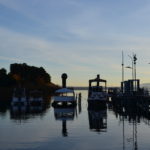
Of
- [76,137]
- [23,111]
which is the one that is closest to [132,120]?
[76,137]

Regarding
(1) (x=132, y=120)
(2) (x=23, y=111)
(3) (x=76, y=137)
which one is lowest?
(3) (x=76, y=137)

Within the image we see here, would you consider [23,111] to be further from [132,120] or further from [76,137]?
[76,137]

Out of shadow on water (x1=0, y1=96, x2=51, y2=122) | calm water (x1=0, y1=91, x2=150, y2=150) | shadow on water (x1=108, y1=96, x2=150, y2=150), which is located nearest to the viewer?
calm water (x1=0, y1=91, x2=150, y2=150)

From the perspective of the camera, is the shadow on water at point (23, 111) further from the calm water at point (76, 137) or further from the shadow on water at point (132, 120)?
the shadow on water at point (132, 120)

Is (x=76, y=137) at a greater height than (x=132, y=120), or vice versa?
(x=132, y=120)

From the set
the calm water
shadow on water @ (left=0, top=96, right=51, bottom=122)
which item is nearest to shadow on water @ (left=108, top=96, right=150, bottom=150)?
the calm water

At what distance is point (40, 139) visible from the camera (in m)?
35.3

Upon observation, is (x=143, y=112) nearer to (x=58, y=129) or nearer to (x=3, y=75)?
(x=58, y=129)

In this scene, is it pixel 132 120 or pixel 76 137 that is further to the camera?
pixel 132 120

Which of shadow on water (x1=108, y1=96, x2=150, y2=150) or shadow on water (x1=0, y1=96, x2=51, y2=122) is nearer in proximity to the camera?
shadow on water (x1=108, y1=96, x2=150, y2=150)

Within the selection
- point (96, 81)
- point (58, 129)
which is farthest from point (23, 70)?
point (58, 129)

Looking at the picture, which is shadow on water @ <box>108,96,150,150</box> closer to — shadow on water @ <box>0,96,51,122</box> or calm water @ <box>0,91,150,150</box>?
calm water @ <box>0,91,150,150</box>

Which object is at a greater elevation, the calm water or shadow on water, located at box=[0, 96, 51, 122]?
shadow on water, located at box=[0, 96, 51, 122]

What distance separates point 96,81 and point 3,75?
81613 millimetres
